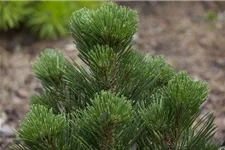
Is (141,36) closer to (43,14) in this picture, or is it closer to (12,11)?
(43,14)

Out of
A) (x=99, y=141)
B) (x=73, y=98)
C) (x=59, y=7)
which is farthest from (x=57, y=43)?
(x=99, y=141)

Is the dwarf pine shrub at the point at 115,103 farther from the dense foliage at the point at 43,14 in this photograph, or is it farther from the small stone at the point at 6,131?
the dense foliage at the point at 43,14

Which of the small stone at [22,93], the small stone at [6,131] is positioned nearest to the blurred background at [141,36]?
the small stone at [22,93]

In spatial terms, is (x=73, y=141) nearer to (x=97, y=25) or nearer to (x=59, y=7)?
(x=97, y=25)

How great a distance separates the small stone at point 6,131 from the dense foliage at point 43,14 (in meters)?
1.52

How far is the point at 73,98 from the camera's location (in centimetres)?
204

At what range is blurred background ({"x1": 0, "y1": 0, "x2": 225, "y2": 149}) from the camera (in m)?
4.52

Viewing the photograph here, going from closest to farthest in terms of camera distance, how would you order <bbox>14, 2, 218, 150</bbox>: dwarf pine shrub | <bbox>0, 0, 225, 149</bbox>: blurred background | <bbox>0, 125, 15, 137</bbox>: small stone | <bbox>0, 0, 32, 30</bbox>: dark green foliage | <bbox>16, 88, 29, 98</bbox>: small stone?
1. <bbox>14, 2, 218, 150</bbox>: dwarf pine shrub
2. <bbox>0, 125, 15, 137</bbox>: small stone
3. <bbox>16, 88, 29, 98</bbox>: small stone
4. <bbox>0, 0, 225, 149</bbox>: blurred background
5. <bbox>0, 0, 32, 30</bbox>: dark green foliage

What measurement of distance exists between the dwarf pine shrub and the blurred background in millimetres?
2321

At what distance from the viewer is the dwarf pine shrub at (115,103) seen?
1.69 meters

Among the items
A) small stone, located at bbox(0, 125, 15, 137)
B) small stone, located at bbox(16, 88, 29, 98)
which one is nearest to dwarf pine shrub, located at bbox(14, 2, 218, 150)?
small stone, located at bbox(0, 125, 15, 137)

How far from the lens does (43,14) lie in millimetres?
5094

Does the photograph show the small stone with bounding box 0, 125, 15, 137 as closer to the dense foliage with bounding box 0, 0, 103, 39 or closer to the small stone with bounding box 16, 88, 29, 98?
the small stone with bounding box 16, 88, 29, 98

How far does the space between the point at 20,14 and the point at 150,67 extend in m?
3.26
